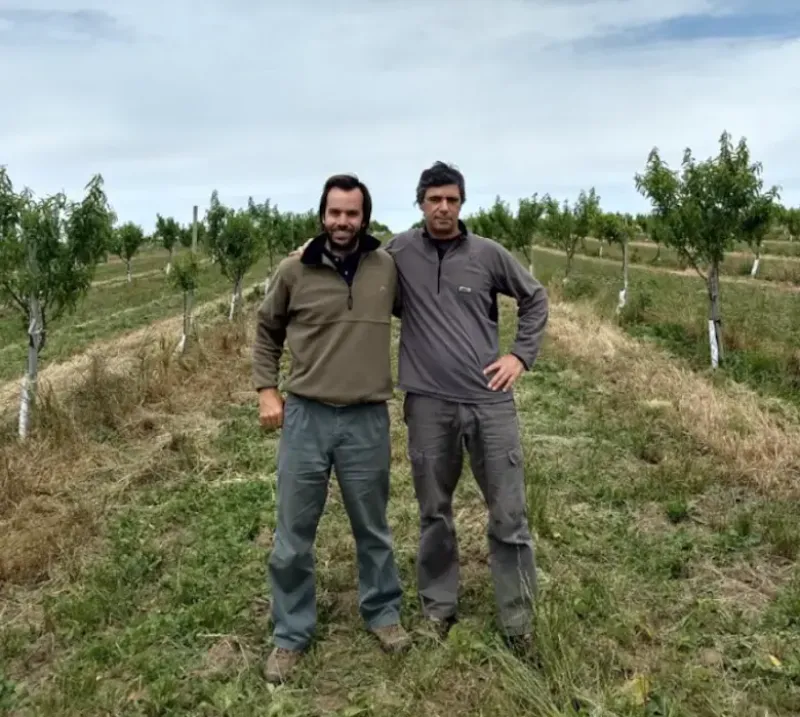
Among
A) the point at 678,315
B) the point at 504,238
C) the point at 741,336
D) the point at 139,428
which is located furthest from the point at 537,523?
the point at 504,238

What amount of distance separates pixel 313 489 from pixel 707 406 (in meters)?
4.81

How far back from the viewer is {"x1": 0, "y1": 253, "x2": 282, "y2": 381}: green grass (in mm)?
16344

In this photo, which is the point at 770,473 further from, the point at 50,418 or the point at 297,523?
the point at 50,418

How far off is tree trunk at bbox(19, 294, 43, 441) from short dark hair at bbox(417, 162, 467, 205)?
18.8ft

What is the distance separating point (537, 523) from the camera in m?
4.52

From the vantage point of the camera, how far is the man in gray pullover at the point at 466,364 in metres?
3.15

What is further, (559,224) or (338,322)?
(559,224)

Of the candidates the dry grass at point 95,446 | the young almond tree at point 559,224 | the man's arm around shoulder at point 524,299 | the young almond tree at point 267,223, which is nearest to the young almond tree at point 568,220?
the young almond tree at point 559,224

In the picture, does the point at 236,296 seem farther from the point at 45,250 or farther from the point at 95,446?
the point at 95,446

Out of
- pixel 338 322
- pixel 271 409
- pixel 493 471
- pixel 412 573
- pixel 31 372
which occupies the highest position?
pixel 338 322

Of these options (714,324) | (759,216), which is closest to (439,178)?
(714,324)

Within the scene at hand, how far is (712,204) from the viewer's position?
39.2 ft

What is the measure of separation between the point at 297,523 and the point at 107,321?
65.0 feet

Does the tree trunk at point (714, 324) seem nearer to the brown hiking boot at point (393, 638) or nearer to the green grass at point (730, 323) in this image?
the green grass at point (730, 323)
